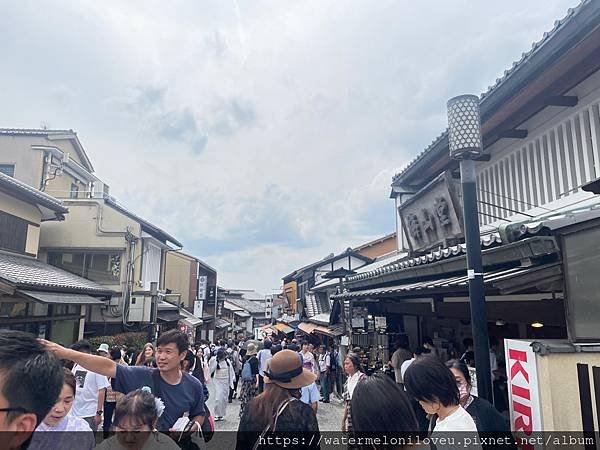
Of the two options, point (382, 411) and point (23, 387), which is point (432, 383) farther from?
point (23, 387)

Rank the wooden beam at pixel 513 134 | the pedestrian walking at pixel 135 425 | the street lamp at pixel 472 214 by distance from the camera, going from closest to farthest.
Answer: the pedestrian walking at pixel 135 425 < the street lamp at pixel 472 214 < the wooden beam at pixel 513 134

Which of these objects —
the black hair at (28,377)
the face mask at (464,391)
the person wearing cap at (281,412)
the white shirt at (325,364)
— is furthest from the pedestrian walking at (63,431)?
the white shirt at (325,364)

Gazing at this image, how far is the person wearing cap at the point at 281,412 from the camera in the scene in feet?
8.86

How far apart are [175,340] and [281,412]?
4.36 feet

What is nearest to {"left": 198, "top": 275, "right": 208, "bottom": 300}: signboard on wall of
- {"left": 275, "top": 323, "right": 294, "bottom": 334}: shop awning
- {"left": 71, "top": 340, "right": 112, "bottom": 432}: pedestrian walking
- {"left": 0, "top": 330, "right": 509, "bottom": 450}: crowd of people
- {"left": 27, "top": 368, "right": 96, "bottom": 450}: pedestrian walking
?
{"left": 275, "top": 323, "right": 294, "bottom": 334}: shop awning

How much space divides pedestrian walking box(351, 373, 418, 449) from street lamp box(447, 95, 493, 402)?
175 cm

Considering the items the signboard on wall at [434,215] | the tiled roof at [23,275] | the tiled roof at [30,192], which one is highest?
the tiled roof at [30,192]

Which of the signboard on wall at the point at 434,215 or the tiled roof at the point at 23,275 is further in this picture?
the tiled roof at the point at 23,275

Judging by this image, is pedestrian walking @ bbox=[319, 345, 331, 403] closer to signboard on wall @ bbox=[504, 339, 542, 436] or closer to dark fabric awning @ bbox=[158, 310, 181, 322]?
signboard on wall @ bbox=[504, 339, 542, 436]

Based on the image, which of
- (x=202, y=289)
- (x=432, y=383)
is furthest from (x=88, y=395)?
(x=202, y=289)

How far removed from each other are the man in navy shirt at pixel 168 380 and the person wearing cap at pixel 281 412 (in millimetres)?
812

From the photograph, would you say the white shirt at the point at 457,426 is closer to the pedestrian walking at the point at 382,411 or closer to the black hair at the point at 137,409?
the pedestrian walking at the point at 382,411

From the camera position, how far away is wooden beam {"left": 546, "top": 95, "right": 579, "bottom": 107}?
533cm

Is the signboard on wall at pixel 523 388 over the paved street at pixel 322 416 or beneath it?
over
